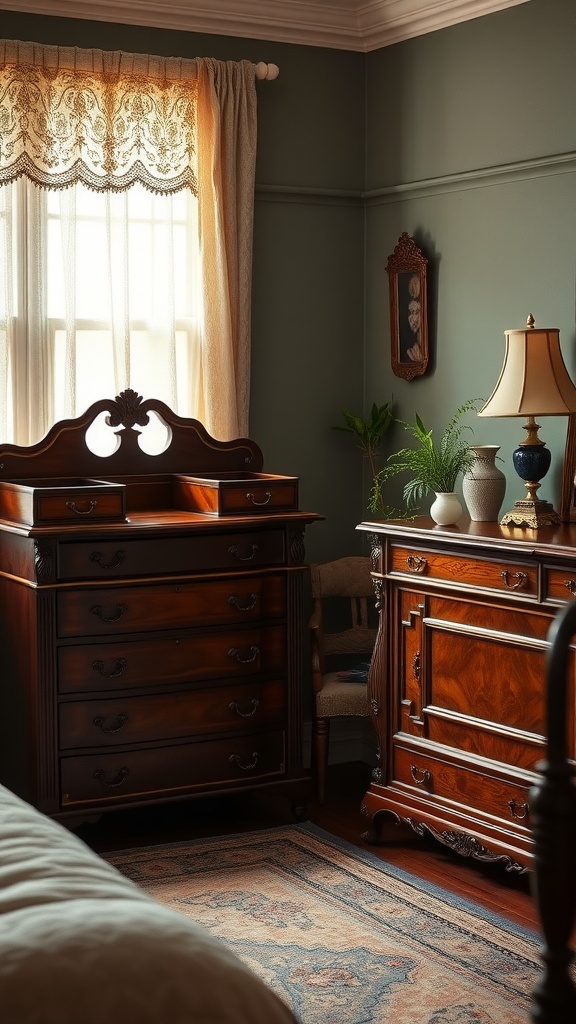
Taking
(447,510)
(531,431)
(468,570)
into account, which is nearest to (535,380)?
(531,431)

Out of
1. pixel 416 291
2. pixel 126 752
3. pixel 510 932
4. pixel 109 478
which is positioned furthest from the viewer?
pixel 416 291

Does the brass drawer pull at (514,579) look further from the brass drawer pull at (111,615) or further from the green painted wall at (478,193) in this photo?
the brass drawer pull at (111,615)

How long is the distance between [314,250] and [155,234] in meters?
0.71

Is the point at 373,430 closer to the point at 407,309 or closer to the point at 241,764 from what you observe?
the point at 407,309

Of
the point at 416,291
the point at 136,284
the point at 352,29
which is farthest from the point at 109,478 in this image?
the point at 352,29

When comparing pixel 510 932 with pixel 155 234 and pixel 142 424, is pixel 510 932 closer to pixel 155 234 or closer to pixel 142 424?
pixel 142 424

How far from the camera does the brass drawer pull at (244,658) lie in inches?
164

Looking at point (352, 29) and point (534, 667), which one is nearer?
point (534, 667)

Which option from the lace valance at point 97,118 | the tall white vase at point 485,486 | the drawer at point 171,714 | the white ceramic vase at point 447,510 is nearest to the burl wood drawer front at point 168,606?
the drawer at point 171,714

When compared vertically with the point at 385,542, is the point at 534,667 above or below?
below

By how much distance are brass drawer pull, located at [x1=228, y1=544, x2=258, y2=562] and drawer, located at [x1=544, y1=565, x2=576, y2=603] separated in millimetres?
1108

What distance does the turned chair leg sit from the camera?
4.52m

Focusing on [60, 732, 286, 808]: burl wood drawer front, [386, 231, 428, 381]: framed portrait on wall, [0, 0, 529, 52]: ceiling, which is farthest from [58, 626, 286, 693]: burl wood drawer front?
[0, 0, 529, 52]: ceiling

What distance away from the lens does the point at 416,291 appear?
4703mm
